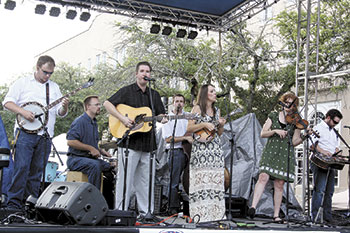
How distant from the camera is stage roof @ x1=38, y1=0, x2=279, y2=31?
8.62 m

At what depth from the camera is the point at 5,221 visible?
410 centimetres

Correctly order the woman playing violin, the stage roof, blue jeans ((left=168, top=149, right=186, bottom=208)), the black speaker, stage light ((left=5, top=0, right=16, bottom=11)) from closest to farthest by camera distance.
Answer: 1. the black speaker
2. the woman playing violin
3. blue jeans ((left=168, top=149, right=186, bottom=208))
4. stage light ((left=5, top=0, right=16, bottom=11))
5. the stage roof

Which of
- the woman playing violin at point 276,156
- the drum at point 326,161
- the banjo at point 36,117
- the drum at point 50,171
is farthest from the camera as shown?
the drum at point 50,171

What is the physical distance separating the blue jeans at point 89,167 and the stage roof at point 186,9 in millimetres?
3743

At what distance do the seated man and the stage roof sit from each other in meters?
2.94

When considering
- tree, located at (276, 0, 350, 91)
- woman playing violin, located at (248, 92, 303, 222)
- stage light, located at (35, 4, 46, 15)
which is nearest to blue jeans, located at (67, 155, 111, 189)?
woman playing violin, located at (248, 92, 303, 222)

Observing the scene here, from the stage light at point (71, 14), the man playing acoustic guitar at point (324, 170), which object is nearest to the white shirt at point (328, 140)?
the man playing acoustic guitar at point (324, 170)

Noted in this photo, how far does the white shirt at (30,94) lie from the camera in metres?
5.37

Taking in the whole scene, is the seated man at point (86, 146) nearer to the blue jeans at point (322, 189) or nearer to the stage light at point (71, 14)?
the stage light at point (71, 14)

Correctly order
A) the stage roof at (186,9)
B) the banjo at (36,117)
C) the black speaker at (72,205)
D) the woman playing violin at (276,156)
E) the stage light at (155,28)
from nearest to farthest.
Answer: the black speaker at (72,205) < the banjo at (36,117) < the woman playing violin at (276,156) < the stage roof at (186,9) < the stage light at (155,28)

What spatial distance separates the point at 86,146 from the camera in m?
6.10

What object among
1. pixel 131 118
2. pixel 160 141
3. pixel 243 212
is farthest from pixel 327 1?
pixel 131 118

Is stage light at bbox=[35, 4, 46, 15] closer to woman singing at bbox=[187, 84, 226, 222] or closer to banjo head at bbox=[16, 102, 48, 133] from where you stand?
Result: banjo head at bbox=[16, 102, 48, 133]

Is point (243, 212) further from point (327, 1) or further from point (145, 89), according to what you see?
point (327, 1)
